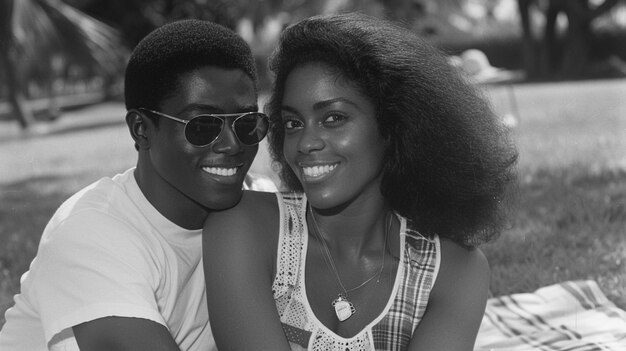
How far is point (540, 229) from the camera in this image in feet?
17.6

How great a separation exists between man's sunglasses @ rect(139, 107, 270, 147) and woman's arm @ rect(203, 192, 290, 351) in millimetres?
282

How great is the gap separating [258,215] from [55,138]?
14.4 metres

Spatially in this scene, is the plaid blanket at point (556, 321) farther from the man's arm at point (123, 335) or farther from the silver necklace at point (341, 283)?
the man's arm at point (123, 335)

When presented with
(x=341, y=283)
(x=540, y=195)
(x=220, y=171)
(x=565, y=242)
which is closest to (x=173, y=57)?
(x=220, y=171)

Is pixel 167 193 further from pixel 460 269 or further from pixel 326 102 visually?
pixel 460 269

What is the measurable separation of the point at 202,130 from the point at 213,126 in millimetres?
46

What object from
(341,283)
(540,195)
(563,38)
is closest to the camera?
(341,283)

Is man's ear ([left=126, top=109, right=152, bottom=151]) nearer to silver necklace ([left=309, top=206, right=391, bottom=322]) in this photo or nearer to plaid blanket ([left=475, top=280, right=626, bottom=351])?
silver necklace ([left=309, top=206, right=391, bottom=322])

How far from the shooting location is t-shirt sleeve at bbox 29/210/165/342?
2520 mm

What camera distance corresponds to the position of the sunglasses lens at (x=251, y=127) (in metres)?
2.98

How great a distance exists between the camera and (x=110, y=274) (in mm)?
2547

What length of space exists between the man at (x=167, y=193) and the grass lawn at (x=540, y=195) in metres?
1.34

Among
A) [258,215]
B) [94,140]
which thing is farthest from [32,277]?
[94,140]

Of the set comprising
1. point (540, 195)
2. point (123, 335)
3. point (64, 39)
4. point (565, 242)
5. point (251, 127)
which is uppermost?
point (251, 127)
